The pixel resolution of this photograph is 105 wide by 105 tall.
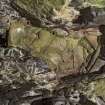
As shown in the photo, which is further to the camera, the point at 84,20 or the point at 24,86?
the point at 84,20

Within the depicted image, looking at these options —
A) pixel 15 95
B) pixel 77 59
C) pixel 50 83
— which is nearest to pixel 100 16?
pixel 77 59

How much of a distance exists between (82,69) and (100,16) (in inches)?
17.0

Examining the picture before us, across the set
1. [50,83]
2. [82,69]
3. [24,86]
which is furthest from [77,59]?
[24,86]

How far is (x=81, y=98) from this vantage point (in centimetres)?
268

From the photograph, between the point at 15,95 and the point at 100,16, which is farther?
the point at 100,16

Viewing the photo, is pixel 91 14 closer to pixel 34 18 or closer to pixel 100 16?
pixel 100 16

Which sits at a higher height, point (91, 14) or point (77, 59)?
point (91, 14)

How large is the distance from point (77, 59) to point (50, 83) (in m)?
0.30

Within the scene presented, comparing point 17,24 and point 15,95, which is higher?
point 17,24

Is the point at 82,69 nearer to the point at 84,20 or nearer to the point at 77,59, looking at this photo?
the point at 77,59

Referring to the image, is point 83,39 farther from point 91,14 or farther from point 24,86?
point 24,86

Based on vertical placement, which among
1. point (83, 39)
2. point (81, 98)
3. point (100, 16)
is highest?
point (100, 16)

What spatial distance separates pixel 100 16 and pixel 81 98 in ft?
2.13

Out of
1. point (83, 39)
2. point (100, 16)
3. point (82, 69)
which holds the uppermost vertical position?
point (100, 16)
